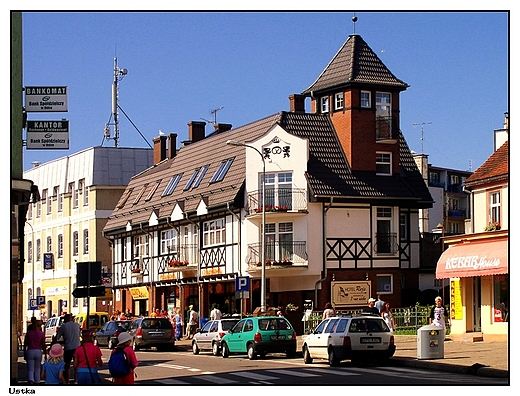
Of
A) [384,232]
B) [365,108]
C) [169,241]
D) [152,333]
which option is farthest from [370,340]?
[169,241]

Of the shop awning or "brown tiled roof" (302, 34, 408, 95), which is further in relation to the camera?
"brown tiled roof" (302, 34, 408, 95)

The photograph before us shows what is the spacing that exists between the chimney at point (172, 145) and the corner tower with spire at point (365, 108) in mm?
17707

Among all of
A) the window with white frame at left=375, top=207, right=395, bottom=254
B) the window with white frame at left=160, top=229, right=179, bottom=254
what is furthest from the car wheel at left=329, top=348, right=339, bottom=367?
the window with white frame at left=160, top=229, right=179, bottom=254

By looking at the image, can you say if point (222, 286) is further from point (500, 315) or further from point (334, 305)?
point (500, 315)

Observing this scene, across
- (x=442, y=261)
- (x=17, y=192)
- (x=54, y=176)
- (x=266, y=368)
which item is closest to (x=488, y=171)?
(x=442, y=261)

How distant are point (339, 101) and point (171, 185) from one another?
1333cm

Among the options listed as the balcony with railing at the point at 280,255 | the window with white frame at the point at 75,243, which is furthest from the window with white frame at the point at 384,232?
the window with white frame at the point at 75,243

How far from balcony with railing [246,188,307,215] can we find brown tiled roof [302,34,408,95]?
5.76 meters

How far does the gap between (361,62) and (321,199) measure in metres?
7.42

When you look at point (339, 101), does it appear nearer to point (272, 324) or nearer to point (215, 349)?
point (215, 349)

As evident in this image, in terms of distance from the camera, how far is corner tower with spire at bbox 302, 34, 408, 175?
51.0m

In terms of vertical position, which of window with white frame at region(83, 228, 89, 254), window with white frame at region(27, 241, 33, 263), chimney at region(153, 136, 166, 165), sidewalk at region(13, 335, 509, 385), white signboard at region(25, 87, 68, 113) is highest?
chimney at region(153, 136, 166, 165)

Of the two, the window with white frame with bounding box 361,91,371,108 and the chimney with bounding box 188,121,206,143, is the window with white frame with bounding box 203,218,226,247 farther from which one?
the chimney with bounding box 188,121,206,143

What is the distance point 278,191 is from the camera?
163 ft
